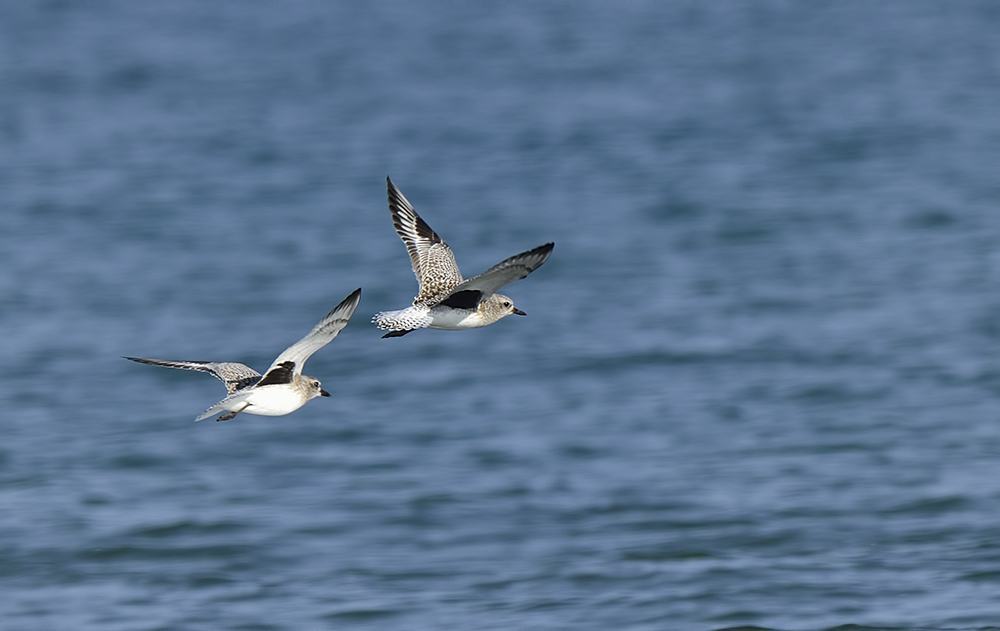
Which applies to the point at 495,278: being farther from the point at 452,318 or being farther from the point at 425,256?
the point at 425,256

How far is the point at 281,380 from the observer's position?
748 cm

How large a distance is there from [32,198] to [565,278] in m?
10.2

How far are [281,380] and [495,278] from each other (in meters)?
1.46

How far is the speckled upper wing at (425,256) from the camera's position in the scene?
362 inches

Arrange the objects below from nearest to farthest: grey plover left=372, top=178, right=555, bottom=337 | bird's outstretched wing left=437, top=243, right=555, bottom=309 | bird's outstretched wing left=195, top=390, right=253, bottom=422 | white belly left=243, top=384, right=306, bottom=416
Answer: bird's outstretched wing left=195, top=390, right=253, bottom=422 < white belly left=243, top=384, right=306, bottom=416 < bird's outstretched wing left=437, top=243, right=555, bottom=309 < grey plover left=372, top=178, right=555, bottom=337

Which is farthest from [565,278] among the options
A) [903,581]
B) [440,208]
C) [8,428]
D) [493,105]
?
[493,105]

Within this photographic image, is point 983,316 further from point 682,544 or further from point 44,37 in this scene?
point 44,37

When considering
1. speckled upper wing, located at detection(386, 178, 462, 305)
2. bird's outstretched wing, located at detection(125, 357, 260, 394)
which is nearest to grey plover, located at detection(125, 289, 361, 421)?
bird's outstretched wing, located at detection(125, 357, 260, 394)

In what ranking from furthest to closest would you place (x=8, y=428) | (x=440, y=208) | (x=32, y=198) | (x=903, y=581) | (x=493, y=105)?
(x=493, y=105) < (x=32, y=198) < (x=440, y=208) < (x=8, y=428) < (x=903, y=581)

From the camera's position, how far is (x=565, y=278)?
19.6 metres

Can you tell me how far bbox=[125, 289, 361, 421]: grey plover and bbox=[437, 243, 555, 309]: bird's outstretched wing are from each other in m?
0.97

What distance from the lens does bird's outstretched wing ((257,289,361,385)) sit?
7.07 m

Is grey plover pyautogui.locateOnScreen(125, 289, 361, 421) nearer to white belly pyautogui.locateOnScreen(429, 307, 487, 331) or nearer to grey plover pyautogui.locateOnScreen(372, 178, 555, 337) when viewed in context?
grey plover pyautogui.locateOnScreen(372, 178, 555, 337)

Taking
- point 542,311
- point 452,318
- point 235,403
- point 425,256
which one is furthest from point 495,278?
point 542,311
